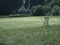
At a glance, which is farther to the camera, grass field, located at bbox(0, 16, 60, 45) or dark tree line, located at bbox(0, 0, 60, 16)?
dark tree line, located at bbox(0, 0, 60, 16)

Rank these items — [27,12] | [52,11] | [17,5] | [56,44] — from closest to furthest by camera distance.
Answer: [56,44], [52,11], [27,12], [17,5]

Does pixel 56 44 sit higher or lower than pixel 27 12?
higher

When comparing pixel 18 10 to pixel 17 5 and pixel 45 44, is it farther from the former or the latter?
pixel 45 44

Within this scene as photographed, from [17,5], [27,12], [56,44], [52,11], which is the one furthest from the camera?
[17,5]

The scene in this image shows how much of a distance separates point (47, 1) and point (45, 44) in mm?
24131

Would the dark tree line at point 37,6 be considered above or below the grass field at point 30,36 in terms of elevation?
below

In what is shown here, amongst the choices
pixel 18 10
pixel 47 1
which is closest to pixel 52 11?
pixel 47 1

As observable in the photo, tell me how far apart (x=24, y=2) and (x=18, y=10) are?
11.6ft

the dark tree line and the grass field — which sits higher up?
the grass field

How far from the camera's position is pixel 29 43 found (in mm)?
4695

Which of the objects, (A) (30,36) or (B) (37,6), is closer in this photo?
(A) (30,36)

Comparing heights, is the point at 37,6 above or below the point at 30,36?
below

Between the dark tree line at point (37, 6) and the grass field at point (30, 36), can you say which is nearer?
the grass field at point (30, 36)

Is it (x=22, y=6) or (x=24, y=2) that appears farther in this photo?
(x=24, y=2)
